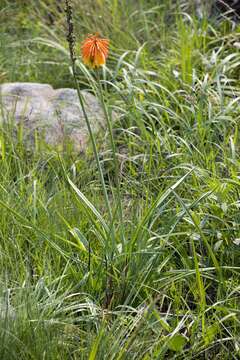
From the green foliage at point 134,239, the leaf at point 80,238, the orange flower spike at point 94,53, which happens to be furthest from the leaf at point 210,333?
the orange flower spike at point 94,53

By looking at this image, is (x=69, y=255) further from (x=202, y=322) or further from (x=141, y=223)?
(x=202, y=322)

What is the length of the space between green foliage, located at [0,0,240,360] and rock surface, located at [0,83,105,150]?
0.12 metres

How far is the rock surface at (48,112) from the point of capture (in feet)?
13.2

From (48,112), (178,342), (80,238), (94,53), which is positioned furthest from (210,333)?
(48,112)

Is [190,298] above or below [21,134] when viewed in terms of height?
below

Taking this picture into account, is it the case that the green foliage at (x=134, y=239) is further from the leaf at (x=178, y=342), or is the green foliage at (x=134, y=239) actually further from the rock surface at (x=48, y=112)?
the rock surface at (x=48, y=112)

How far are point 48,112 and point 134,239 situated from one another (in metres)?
1.71

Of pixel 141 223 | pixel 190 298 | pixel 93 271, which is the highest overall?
pixel 141 223

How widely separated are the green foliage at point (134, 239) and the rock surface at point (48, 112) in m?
0.12

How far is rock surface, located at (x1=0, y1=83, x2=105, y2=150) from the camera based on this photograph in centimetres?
402

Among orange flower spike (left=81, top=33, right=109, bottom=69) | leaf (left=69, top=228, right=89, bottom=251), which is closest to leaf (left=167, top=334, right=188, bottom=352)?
leaf (left=69, top=228, right=89, bottom=251)

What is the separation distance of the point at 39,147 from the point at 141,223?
1317 millimetres

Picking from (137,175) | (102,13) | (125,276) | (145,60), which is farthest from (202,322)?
(102,13)

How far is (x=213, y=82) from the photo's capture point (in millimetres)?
4199
